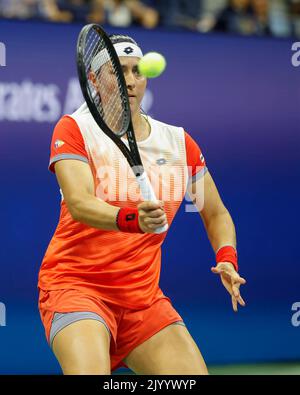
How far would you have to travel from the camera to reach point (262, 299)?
6.93m

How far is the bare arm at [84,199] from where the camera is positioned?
3.88 metres

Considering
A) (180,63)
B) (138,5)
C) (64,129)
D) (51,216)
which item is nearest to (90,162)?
(64,129)

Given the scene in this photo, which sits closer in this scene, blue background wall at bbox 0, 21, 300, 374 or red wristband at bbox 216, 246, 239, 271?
red wristband at bbox 216, 246, 239, 271

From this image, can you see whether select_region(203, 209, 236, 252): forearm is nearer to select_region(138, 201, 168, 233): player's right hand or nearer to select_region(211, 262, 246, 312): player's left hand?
select_region(211, 262, 246, 312): player's left hand

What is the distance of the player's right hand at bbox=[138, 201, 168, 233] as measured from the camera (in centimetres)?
358

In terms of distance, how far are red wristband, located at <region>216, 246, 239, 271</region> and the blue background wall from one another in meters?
2.25

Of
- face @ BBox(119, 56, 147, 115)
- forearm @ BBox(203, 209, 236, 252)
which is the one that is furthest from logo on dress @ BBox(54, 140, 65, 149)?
forearm @ BBox(203, 209, 236, 252)

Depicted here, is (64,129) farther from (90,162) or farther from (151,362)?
(151,362)

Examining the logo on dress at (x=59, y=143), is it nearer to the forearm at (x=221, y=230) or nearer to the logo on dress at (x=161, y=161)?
the logo on dress at (x=161, y=161)

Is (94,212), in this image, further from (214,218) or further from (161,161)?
(214,218)

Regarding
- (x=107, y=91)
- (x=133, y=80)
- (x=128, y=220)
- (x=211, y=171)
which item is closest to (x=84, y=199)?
(x=128, y=220)

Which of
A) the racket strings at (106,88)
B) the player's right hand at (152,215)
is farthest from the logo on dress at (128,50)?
the player's right hand at (152,215)

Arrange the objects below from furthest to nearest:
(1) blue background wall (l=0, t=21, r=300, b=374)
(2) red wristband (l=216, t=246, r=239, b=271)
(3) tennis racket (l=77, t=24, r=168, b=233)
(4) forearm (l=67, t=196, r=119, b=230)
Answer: (1) blue background wall (l=0, t=21, r=300, b=374)
(2) red wristband (l=216, t=246, r=239, b=271)
(3) tennis racket (l=77, t=24, r=168, b=233)
(4) forearm (l=67, t=196, r=119, b=230)

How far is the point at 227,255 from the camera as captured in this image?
435 centimetres
